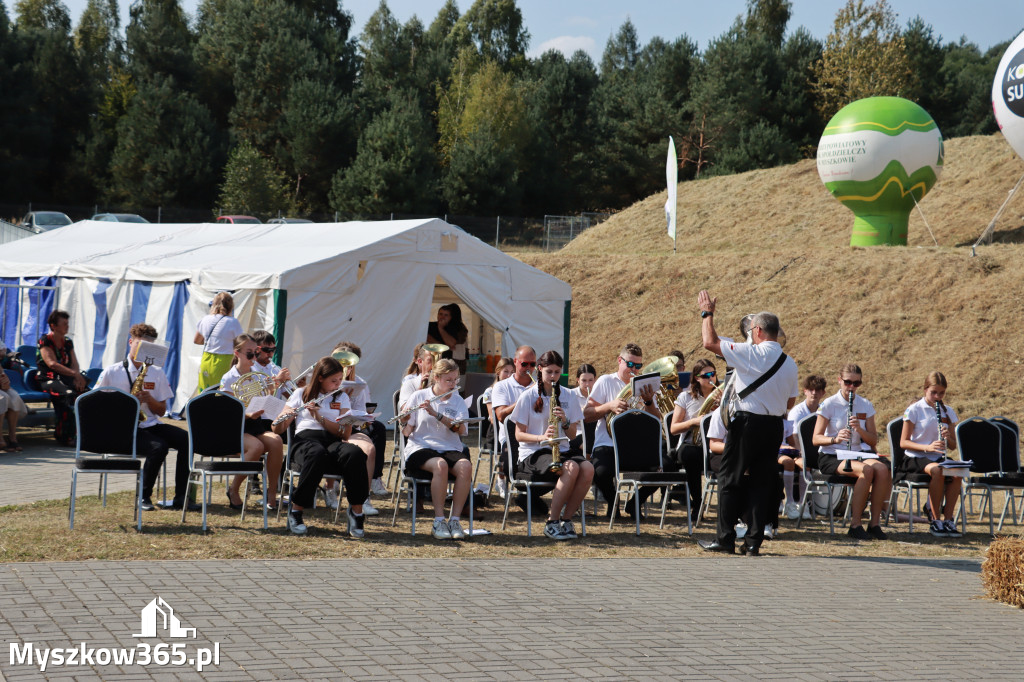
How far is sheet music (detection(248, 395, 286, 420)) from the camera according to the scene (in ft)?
27.9

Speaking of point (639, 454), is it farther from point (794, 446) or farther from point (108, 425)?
point (108, 425)

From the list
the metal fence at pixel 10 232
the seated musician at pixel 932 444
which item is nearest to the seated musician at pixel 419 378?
the seated musician at pixel 932 444

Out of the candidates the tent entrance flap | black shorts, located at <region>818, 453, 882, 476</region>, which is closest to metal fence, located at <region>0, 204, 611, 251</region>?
the tent entrance flap

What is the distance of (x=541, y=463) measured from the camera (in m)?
8.47

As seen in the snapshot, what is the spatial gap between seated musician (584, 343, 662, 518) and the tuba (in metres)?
0.06

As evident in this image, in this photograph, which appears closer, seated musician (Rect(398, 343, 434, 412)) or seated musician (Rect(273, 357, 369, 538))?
seated musician (Rect(273, 357, 369, 538))

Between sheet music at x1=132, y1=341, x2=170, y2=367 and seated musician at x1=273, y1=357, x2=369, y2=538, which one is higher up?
sheet music at x1=132, y1=341, x2=170, y2=367

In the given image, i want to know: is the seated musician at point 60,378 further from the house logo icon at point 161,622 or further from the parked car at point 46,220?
the parked car at point 46,220

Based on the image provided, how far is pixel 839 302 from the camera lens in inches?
851

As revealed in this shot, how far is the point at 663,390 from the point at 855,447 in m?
1.98

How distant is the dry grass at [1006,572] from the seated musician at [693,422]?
9.49ft

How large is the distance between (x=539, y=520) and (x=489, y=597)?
306 centimetres

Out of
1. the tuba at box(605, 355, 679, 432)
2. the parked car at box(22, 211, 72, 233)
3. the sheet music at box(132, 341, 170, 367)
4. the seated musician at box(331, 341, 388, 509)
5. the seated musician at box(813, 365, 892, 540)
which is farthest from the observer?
the parked car at box(22, 211, 72, 233)

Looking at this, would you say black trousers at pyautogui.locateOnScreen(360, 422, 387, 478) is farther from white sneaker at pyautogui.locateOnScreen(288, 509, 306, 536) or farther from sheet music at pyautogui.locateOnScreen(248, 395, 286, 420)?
white sneaker at pyautogui.locateOnScreen(288, 509, 306, 536)
